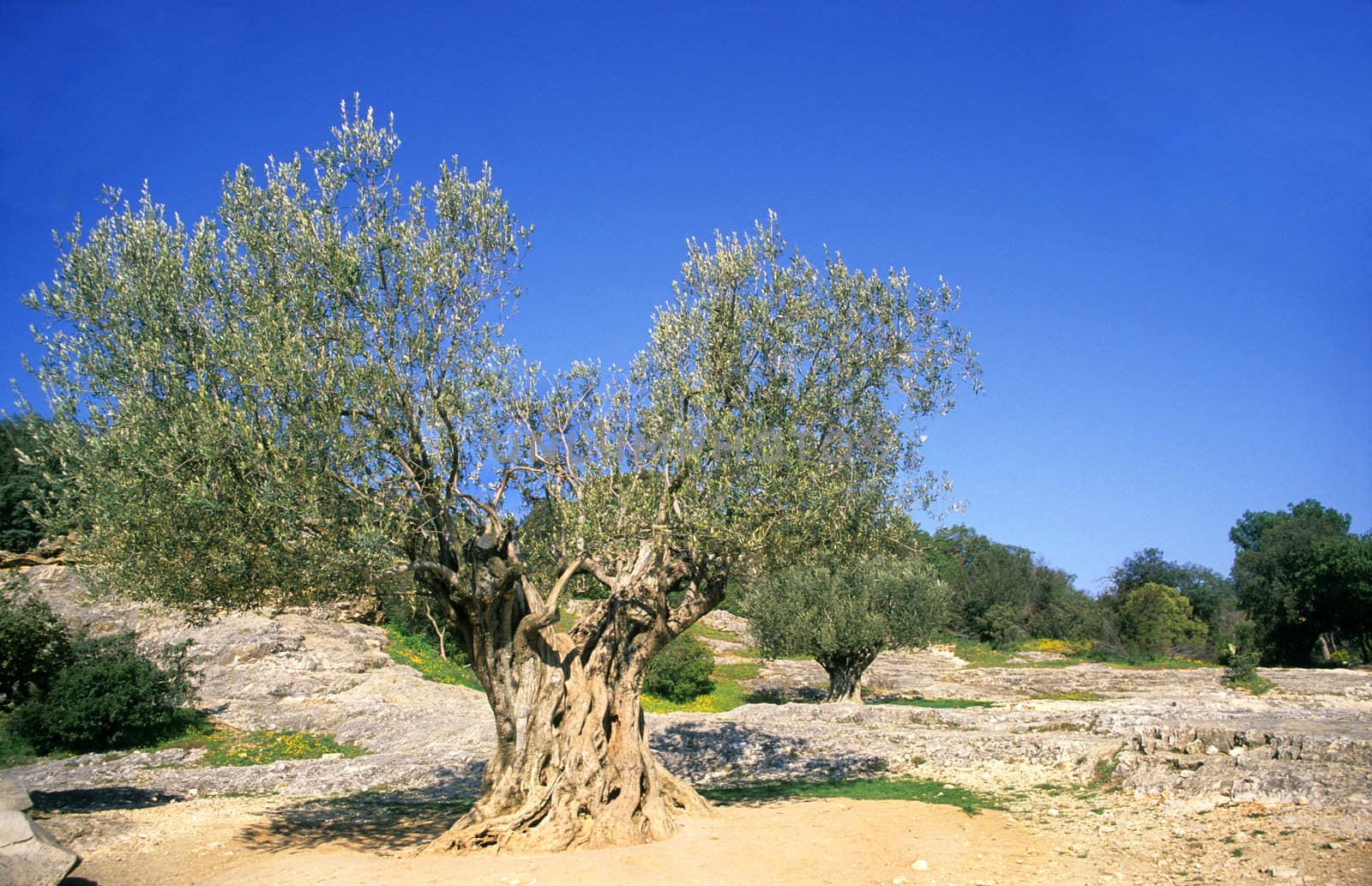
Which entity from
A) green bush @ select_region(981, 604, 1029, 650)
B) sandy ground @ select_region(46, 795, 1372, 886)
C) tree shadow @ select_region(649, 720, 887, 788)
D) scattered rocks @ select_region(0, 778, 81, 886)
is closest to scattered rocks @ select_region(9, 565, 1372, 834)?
tree shadow @ select_region(649, 720, 887, 788)

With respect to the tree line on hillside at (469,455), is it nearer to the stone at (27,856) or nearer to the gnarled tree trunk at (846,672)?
the stone at (27,856)

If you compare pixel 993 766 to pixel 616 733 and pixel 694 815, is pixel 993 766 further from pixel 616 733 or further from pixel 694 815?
pixel 616 733

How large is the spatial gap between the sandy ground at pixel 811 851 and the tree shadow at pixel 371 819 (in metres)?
0.08

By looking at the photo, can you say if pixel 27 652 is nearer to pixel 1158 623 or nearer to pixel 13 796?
pixel 13 796

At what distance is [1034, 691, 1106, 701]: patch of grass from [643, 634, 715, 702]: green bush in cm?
1499

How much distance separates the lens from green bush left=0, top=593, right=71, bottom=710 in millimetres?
22781

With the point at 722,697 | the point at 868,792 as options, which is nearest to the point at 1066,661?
the point at 722,697

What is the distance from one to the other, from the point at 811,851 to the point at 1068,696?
103 feet

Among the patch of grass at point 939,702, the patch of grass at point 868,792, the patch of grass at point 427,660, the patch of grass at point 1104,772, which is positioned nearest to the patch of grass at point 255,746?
the patch of grass at point 427,660

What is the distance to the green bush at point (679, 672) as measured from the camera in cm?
3625

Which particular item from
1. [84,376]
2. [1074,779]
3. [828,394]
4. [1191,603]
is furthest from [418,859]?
[1191,603]

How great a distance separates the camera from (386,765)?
21438 millimetres

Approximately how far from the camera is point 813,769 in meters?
20.3

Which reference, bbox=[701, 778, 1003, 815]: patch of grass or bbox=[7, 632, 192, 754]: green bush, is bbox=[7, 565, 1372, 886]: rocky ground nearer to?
bbox=[701, 778, 1003, 815]: patch of grass
